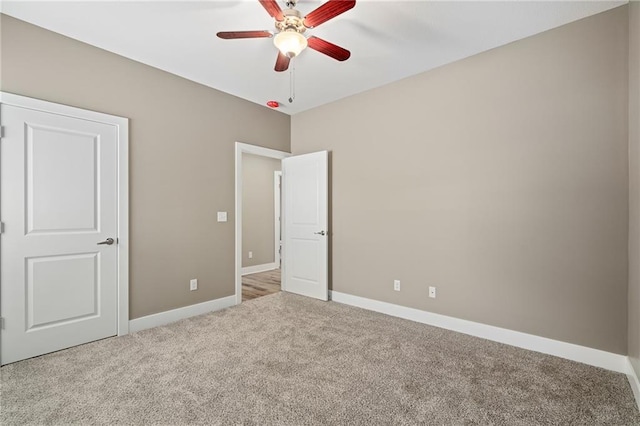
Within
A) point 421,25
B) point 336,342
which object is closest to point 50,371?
point 336,342

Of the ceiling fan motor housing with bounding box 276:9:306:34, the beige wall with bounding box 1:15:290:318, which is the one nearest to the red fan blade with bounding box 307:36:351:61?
the ceiling fan motor housing with bounding box 276:9:306:34

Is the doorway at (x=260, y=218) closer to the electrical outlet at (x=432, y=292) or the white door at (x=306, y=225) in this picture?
the white door at (x=306, y=225)

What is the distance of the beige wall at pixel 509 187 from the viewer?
2.33 metres

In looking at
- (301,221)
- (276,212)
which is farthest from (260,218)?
(301,221)

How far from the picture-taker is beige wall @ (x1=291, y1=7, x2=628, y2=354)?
7.64 ft

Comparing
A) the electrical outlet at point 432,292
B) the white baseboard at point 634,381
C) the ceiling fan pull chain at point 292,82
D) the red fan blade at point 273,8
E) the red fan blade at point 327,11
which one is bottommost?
the white baseboard at point 634,381

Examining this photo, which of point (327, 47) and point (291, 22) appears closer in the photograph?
point (291, 22)

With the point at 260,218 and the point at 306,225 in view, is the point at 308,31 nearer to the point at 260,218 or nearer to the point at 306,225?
the point at 306,225

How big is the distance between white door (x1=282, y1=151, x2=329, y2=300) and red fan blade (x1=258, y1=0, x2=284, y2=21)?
2254 millimetres

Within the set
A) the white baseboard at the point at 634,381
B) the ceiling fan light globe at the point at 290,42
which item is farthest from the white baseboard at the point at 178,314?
the white baseboard at the point at 634,381

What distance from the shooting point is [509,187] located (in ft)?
9.01

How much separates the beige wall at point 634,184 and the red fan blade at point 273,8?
2376 mm

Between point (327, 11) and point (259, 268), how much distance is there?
509cm

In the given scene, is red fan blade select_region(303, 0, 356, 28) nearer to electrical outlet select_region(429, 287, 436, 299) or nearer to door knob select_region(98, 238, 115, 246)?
door knob select_region(98, 238, 115, 246)
